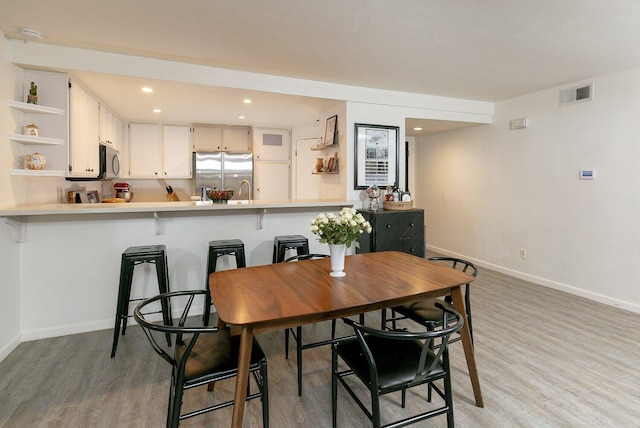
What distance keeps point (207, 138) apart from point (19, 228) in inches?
139

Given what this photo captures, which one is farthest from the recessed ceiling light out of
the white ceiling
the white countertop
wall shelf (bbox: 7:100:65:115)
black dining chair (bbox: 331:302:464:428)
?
black dining chair (bbox: 331:302:464:428)

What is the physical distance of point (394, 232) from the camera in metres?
3.86

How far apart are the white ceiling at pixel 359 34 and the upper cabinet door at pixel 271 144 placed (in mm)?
2583

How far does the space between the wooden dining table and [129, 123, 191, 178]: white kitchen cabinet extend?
4.22m

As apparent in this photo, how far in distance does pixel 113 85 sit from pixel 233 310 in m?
3.15

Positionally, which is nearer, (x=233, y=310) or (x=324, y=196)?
(x=233, y=310)

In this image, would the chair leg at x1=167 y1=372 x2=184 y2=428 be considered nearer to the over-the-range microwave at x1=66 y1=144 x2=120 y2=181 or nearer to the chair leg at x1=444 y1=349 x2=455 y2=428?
the chair leg at x1=444 y1=349 x2=455 y2=428

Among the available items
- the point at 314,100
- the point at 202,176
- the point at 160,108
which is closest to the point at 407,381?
the point at 314,100

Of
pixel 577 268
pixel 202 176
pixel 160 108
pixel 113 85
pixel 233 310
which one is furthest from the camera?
pixel 202 176

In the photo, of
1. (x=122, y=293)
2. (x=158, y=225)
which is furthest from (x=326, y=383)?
(x=158, y=225)

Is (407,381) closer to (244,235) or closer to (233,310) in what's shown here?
(233,310)

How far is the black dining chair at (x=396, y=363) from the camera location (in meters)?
1.42

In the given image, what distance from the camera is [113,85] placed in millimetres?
3432

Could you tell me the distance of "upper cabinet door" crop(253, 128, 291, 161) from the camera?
6066 mm
